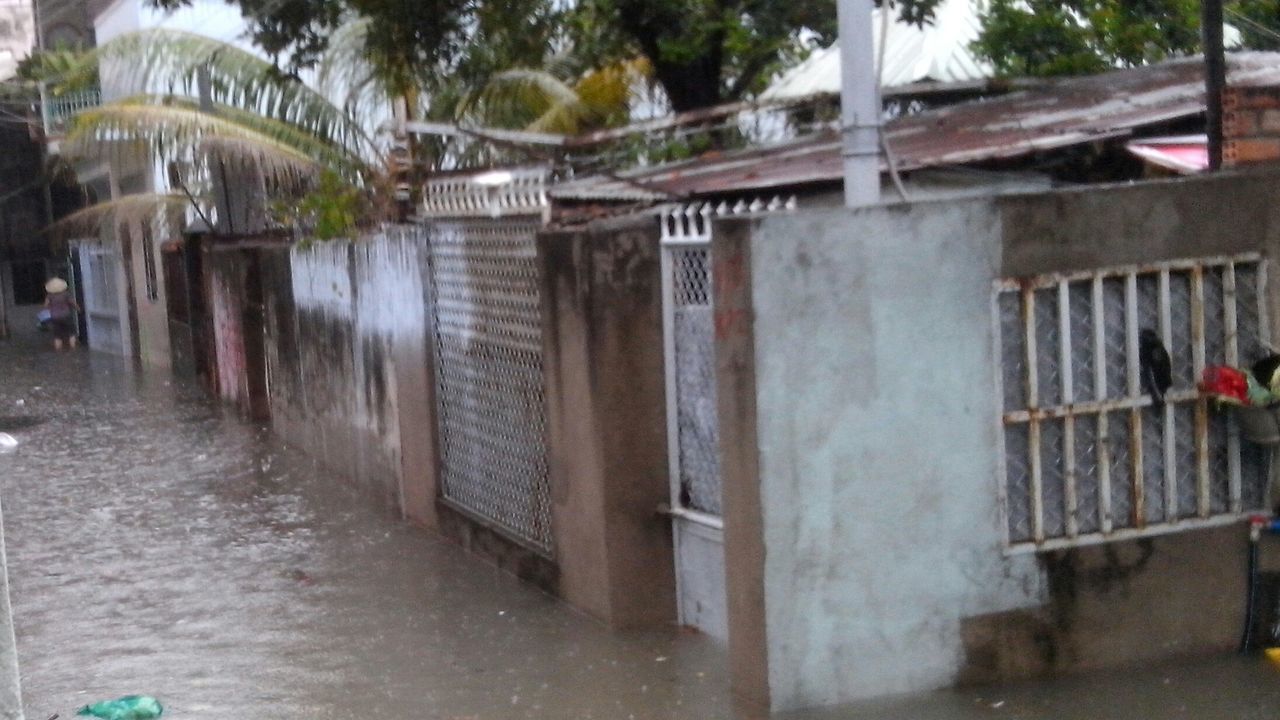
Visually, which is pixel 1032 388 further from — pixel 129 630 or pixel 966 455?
pixel 129 630

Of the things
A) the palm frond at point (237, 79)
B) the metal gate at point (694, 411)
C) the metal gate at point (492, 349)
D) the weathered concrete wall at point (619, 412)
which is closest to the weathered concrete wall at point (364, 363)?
the metal gate at point (492, 349)

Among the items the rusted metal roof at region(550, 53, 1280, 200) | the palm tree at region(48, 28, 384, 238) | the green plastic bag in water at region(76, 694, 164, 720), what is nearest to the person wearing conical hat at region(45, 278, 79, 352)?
the palm tree at region(48, 28, 384, 238)

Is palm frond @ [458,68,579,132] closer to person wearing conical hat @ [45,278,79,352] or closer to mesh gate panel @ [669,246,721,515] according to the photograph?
mesh gate panel @ [669,246,721,515]

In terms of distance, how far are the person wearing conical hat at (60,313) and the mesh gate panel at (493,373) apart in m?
23.2

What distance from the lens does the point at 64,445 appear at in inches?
632

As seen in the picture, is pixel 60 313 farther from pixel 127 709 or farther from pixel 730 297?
pixel 730 297

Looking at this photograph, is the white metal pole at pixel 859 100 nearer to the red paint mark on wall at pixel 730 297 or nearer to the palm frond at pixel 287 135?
the red paint mark on wall at pixel 730 297

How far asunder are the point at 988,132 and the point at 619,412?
2.20m

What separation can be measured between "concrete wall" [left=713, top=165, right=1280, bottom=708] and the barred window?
10cm

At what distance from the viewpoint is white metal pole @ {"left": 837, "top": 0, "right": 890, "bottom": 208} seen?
610cm

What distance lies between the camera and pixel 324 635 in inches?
312

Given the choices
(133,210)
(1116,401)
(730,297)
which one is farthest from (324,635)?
(133,210)

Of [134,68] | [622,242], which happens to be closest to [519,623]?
[622,242]

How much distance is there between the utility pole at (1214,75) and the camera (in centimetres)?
642
